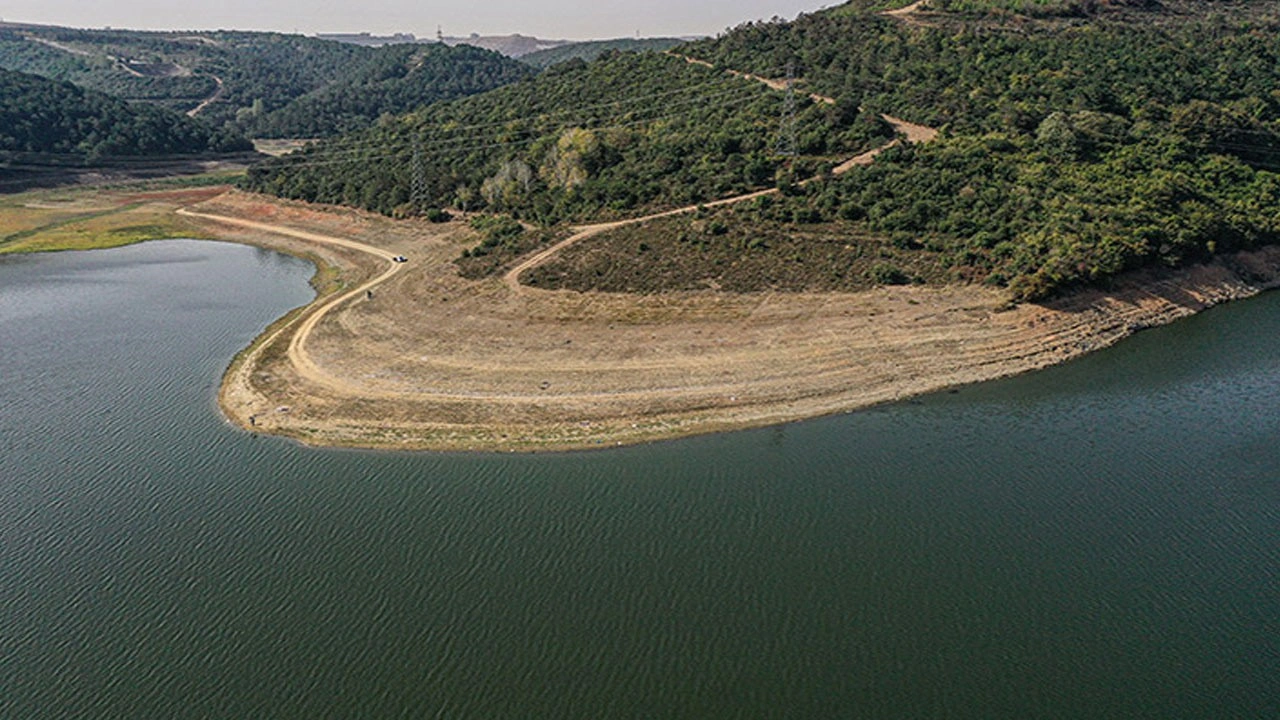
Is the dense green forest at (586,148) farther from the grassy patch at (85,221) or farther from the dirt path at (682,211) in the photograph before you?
the grassy patch at (85,221)

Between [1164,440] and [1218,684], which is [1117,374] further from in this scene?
[1218,684]

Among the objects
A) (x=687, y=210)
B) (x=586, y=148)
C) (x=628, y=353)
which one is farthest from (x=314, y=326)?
(x=586, y=148)

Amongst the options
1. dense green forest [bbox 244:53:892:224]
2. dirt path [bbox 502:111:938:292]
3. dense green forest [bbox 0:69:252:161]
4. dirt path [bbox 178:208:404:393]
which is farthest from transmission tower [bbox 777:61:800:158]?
dense green forest [bbox 0:69:252:161]

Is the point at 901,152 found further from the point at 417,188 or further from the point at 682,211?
the point at 417,188

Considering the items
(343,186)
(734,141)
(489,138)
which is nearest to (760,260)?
(734,141)

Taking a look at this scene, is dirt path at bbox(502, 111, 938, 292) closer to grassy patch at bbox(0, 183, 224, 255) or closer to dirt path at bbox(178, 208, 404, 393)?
dirt path at bbox(178, 208, 404, 393)

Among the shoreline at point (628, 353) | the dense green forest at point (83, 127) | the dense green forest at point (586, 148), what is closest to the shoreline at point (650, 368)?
the shoreline at point (628, 353)
